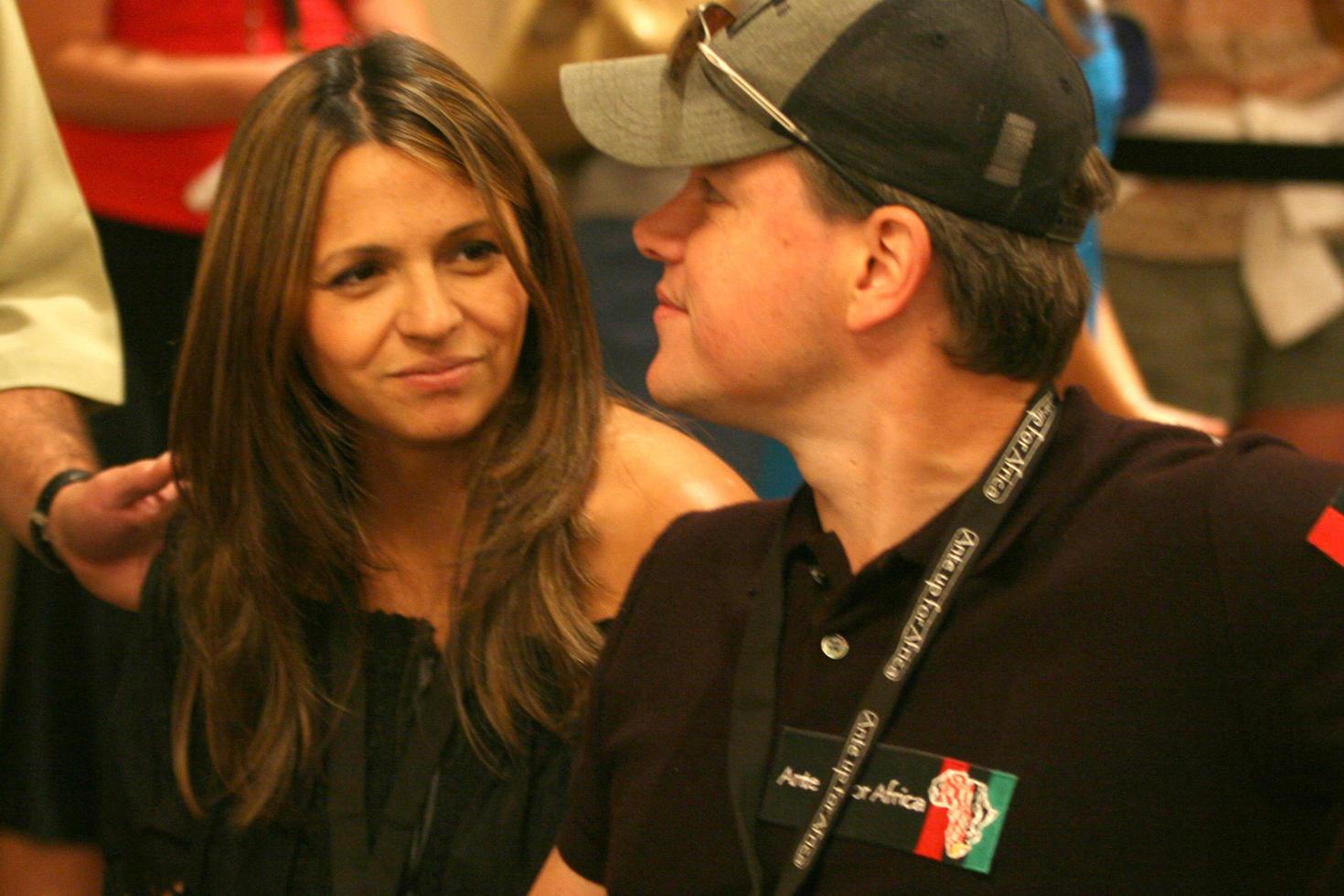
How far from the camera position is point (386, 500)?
2.30m

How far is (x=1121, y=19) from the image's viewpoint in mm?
3238

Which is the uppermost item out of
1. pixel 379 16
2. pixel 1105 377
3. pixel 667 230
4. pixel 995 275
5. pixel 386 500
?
pixel 995 275

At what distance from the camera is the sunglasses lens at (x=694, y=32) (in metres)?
1.66

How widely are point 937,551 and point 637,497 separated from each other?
2.35ft

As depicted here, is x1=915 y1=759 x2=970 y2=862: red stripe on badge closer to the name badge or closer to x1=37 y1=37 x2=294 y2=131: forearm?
the name badge

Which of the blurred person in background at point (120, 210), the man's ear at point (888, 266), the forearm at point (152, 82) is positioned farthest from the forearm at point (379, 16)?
the man's ear at point (888, 266)

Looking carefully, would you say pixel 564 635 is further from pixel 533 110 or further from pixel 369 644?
pixel 533 110

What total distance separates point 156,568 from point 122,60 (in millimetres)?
804

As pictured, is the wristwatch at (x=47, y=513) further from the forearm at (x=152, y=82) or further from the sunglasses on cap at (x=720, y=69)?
the sunglasses on cap at (x=720, y=69)

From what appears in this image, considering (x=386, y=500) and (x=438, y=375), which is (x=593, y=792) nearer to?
(x=438, y=375)

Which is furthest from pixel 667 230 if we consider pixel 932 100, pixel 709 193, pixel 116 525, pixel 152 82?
pixel 152 82

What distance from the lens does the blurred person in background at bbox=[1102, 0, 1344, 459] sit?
3.38 m

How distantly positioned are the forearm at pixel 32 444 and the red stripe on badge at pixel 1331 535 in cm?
169

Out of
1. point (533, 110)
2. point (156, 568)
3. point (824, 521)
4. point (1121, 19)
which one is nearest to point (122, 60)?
point (533, 110)
